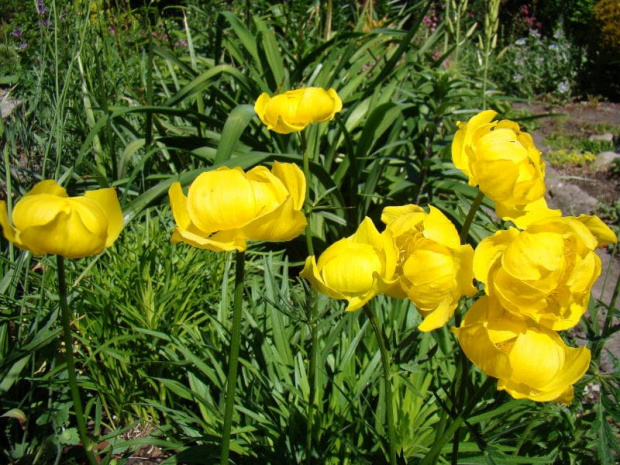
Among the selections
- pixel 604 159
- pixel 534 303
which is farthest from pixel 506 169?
pixel 604 159

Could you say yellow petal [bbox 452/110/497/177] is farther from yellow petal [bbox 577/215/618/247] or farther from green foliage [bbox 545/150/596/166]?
green foliage [bbox 545/150/596/166]

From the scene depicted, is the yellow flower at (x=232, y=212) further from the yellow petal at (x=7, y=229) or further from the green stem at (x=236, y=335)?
the yellow petal at (x=7, y=229)

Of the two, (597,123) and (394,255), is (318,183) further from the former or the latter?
(597,123)

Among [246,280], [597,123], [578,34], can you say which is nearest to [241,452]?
[246,280]

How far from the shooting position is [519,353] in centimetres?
71

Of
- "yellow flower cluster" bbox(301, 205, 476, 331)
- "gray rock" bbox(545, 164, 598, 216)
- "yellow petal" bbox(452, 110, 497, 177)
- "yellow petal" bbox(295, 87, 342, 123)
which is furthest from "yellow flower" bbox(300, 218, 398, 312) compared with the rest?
"gray rock" bbox(545, 164, 598, 216)

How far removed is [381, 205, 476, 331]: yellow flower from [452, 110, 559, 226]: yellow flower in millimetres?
124

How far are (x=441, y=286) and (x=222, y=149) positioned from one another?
5.53ft

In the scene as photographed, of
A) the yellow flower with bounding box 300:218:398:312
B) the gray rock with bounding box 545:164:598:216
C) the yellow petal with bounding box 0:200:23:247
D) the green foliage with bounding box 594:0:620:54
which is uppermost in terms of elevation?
the yellow petal with bounding box 0:200:23:247

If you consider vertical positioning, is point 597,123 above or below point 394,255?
below

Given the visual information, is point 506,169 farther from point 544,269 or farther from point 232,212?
point 232,212

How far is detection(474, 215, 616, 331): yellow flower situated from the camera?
671mm

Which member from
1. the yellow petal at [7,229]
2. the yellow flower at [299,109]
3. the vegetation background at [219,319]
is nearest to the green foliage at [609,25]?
the vegetation background at [219,319]

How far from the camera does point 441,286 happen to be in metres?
0.73
